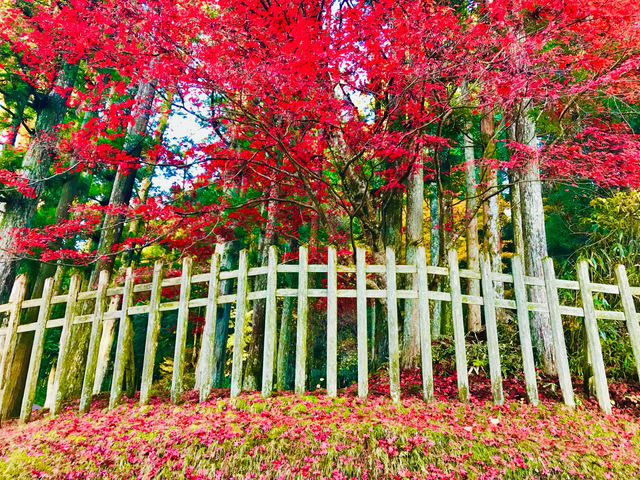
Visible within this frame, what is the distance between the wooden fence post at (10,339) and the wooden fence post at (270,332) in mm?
Answer: 3766

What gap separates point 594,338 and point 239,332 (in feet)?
13.9

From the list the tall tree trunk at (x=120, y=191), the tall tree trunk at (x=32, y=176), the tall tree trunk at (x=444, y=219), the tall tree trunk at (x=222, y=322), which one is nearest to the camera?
the tall tree trunk at (x=444, y=219)

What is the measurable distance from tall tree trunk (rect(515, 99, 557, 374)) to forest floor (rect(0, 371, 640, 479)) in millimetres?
1142

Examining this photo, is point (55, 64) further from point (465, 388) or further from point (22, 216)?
point (465, 388)

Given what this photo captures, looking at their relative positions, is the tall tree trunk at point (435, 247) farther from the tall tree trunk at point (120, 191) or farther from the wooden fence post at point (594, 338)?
the tall tree trunk at point (120, 191)

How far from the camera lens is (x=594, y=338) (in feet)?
14.1

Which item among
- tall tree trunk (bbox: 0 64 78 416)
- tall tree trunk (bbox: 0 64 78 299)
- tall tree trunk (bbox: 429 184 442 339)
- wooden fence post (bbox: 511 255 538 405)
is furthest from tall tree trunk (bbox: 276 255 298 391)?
tall tree trunk (bbox: 0 64 78 299)

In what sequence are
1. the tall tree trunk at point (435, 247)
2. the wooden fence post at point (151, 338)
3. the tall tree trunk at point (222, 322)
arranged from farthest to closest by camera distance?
the tall tree trunk at point (435, 247) → the tall tree trunk at point (222, 322) → the wooden fence post at point (151, 338)

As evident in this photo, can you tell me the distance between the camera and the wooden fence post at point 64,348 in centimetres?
464

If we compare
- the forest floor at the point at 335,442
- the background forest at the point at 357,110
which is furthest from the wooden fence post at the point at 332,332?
the background forest at the point at 357,110

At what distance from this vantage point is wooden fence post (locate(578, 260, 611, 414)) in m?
4.18

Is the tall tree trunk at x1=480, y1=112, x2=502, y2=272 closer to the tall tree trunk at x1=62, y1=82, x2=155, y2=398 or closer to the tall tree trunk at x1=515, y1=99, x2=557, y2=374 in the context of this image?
the tall tree trunk at x1=515, y1=99, x2=557, y2=374

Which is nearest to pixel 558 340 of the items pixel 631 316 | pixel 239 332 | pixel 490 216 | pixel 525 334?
pixel 525 334

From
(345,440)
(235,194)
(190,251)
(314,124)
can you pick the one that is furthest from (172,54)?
(345,440)
